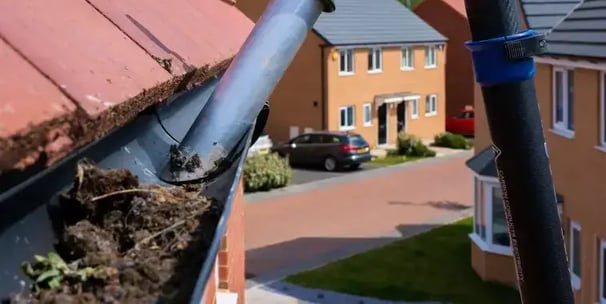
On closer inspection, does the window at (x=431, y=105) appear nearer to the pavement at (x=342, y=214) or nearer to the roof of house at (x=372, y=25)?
the roof of house at (x=372, y=25)

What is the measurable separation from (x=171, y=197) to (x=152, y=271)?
0.52m

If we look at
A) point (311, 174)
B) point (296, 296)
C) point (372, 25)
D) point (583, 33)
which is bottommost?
point (296, 296)

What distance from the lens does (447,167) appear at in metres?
35.0

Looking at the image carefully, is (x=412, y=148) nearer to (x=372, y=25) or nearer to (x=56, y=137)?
(x=372, y=25)

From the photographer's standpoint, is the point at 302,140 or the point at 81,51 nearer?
the point at 81,51

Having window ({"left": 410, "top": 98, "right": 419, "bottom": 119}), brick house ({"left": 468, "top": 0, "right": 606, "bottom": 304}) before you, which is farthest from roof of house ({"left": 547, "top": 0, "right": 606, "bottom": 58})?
window ({"left": 410, "top": 98, "right": 419, "bottom": 119})

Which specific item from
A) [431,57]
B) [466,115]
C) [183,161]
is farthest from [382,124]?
[183,161]

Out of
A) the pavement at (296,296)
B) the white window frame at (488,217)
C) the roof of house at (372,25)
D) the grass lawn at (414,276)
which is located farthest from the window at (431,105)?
the pavement at (296,296)

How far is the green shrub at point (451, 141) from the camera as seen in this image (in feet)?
132

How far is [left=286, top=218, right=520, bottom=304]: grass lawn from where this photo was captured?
667 inches

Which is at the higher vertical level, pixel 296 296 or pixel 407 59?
pixel 407 59

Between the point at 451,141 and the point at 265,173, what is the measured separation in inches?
537

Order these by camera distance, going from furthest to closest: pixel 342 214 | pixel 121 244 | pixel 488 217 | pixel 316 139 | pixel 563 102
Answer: pixel 316 139 < pixel 342 214 < pixel 488 217 < pixel 563 102 < pixel 121 244

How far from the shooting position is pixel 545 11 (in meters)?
16.6
